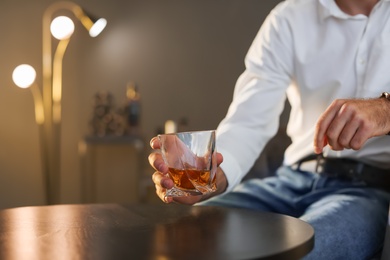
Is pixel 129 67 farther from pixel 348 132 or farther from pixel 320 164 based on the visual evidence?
pixel 348 132

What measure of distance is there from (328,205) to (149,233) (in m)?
0.52

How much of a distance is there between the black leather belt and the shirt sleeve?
17 centimetres

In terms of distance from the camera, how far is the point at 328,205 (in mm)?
1363

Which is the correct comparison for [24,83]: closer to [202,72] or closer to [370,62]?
[202,72]

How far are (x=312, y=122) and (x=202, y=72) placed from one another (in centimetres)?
280

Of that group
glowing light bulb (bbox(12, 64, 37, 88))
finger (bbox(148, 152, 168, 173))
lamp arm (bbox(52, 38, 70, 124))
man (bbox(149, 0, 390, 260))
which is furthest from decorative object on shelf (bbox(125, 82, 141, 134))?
finger (bbox(148, 152, 168, 173))

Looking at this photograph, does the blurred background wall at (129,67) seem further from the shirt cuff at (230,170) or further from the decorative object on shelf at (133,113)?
the shirt cuff at (230,170)

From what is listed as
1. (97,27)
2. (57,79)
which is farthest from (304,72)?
(57,79)

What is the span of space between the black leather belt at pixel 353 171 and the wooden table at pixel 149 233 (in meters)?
0.51

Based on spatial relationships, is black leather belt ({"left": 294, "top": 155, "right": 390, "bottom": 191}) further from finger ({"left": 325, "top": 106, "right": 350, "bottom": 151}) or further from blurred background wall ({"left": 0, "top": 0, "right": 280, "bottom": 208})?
blurred background wall ({"left": 0, "top": 0, "right": 280, "bottom": 208})

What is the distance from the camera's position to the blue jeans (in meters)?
1.23

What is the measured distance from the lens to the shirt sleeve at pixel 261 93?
1.68 metres

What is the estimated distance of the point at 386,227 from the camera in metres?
1.32

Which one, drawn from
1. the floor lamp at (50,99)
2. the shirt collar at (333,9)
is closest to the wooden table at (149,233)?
the shirt collar at (333,9)
